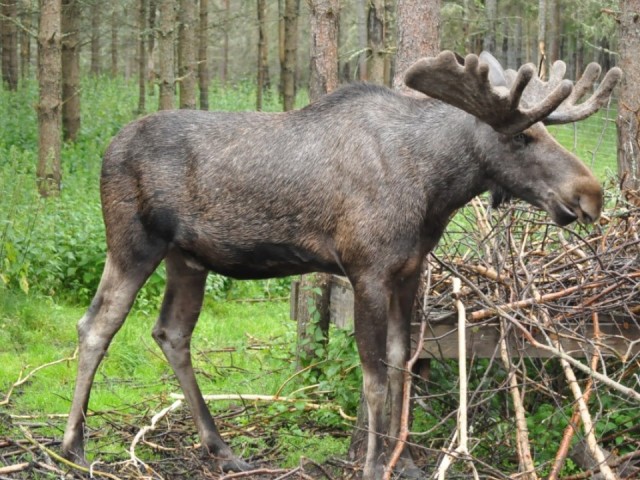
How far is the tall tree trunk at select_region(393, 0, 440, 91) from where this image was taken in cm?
652

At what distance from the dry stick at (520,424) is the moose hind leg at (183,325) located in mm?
1925

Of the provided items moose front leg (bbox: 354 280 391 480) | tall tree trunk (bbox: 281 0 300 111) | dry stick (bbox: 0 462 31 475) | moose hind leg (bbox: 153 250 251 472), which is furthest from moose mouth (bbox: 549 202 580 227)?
tall tree trunk (bbox: 281 0 300 111)

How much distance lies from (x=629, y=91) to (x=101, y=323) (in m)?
4.65

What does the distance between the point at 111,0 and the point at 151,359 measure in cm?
1310

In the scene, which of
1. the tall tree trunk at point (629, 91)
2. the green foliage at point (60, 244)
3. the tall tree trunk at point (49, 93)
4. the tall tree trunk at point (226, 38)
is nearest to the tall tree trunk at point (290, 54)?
the tall tree trunk at point (226, 38)

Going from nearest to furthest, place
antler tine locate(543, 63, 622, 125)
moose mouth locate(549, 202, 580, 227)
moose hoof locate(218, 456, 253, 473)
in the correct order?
moose mouth locate(549, 202, 580, 227), antler tine locate(543, 63, 622, 125), moose hoof locate(218, 456, 253, 473)

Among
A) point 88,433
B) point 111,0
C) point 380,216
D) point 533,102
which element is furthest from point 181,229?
point 111,0

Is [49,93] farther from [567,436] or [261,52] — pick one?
[261,52]

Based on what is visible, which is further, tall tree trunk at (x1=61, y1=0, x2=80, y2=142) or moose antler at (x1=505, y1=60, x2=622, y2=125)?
tall tree trunk at (x1=61, y1=0, x2=80, y2=142)

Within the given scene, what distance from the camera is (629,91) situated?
27.1ft

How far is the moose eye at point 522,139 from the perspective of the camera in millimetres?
5600

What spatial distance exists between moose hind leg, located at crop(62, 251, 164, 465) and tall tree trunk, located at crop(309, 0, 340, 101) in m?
2.14

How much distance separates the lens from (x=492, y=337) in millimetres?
6598

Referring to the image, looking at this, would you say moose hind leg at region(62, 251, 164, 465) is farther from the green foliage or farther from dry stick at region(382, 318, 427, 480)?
the green foliage
